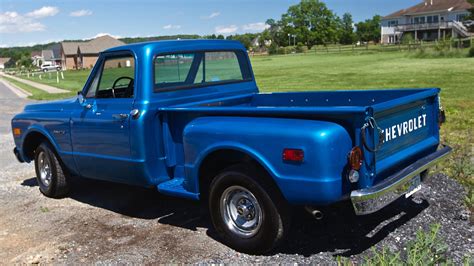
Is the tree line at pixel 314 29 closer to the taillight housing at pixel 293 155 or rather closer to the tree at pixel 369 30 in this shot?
the tree at pixel 369 30

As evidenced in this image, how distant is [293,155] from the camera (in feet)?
12.4

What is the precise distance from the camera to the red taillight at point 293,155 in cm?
374

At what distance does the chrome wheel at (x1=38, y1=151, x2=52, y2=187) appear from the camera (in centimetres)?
658

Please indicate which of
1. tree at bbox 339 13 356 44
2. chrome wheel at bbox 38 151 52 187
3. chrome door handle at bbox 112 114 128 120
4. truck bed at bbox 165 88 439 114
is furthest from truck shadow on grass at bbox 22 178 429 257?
tree at bbox 339 13 356 44

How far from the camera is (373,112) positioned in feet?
12.4

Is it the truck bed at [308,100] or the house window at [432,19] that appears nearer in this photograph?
the truck bed at [308,100]

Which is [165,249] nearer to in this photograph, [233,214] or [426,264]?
[233,214]

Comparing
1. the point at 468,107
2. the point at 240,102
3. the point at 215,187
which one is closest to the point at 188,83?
the point at 240,102

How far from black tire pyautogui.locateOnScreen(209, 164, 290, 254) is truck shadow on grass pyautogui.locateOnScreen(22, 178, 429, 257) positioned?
254 mm

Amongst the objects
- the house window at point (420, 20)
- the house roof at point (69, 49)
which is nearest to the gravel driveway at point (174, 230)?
the house window at point (420, 20)

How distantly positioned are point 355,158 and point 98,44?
103m

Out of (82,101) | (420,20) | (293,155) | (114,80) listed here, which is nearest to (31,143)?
(82,101)

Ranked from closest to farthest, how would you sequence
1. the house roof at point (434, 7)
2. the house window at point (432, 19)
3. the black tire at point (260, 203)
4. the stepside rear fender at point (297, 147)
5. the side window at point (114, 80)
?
the stepside rear fender at point (297, 147) → the black tire at point (260, 203) → the side window at point (114, 80) → the house roof at point (434, 7) → the house window at point (432, 19)

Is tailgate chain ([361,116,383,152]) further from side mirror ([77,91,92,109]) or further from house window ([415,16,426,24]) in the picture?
house window ([415,16,426,24])
